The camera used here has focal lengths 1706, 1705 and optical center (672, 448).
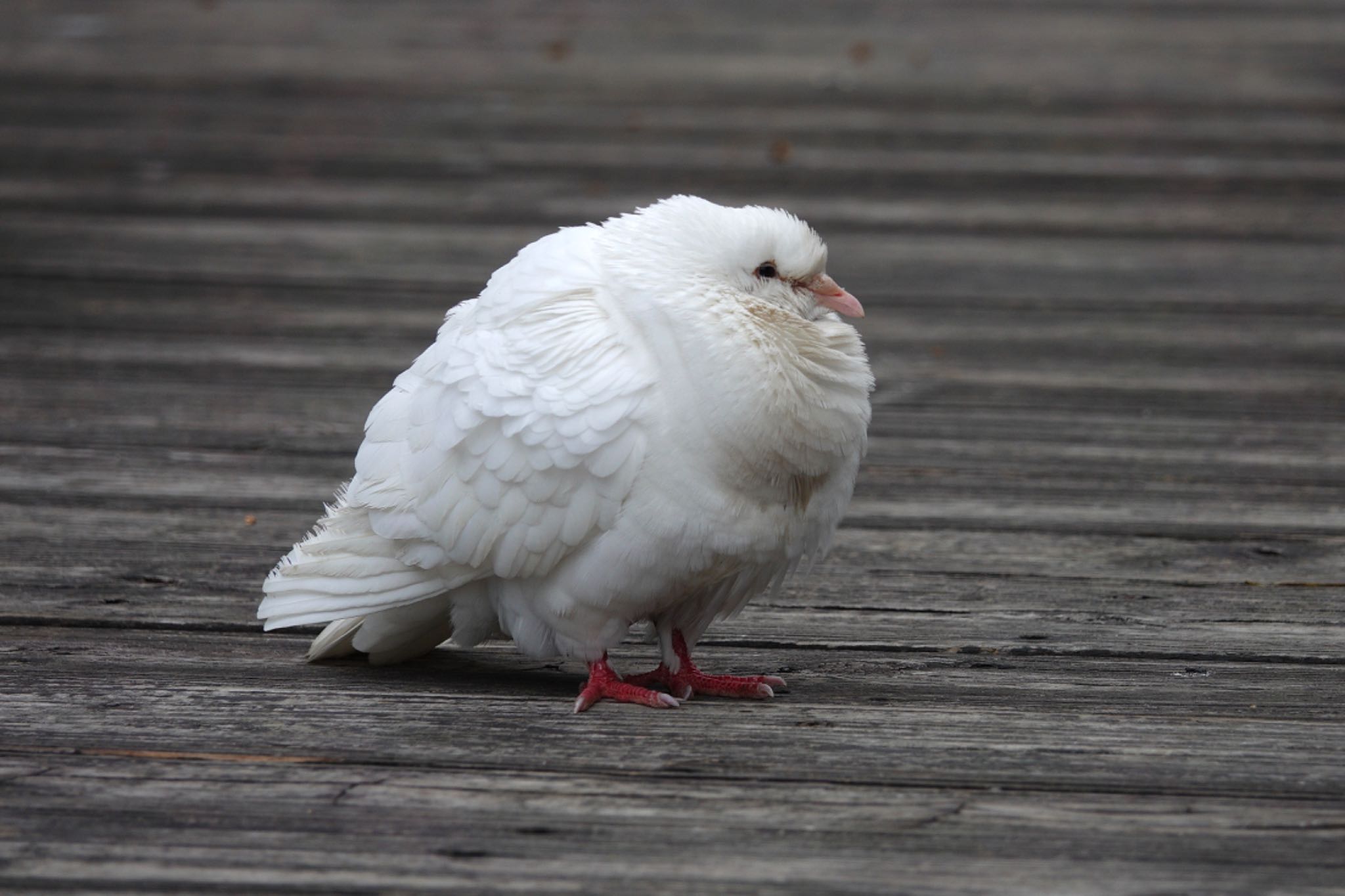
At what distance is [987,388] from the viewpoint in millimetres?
4871

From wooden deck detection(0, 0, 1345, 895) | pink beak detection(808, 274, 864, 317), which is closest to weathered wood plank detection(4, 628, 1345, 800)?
wooden deck detection(0, 0, 1345, 895)

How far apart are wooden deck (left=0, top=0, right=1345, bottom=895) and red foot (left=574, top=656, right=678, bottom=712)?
0.03 meters

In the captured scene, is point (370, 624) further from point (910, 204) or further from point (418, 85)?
point (418, 85)

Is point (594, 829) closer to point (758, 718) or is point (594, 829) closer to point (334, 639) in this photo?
point (758, 718)

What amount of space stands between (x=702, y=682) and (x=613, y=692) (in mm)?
170

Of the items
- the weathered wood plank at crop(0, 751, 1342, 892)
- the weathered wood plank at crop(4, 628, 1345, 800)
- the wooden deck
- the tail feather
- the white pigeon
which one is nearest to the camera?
the weathered wood plank at crop(0, 751, 1342, 892)

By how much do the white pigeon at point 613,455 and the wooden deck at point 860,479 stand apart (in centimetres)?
16

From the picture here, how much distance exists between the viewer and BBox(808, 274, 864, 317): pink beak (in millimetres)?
2906

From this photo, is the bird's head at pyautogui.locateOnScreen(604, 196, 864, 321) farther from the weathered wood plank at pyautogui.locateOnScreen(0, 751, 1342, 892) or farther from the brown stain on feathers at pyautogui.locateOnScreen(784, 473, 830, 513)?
the weathered wood plank at pyautogui.locateOnScreen(0, 751, 1342, 892)

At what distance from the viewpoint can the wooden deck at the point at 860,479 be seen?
2.30 m

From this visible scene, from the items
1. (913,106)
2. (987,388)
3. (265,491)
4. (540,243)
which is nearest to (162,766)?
(540,243)

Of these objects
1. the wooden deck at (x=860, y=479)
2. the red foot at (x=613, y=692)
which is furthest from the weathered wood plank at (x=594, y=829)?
the red foot at (x=613, y=692)

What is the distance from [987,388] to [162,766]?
9.73 feet

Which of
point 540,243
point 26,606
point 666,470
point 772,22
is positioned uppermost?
point 772,22
